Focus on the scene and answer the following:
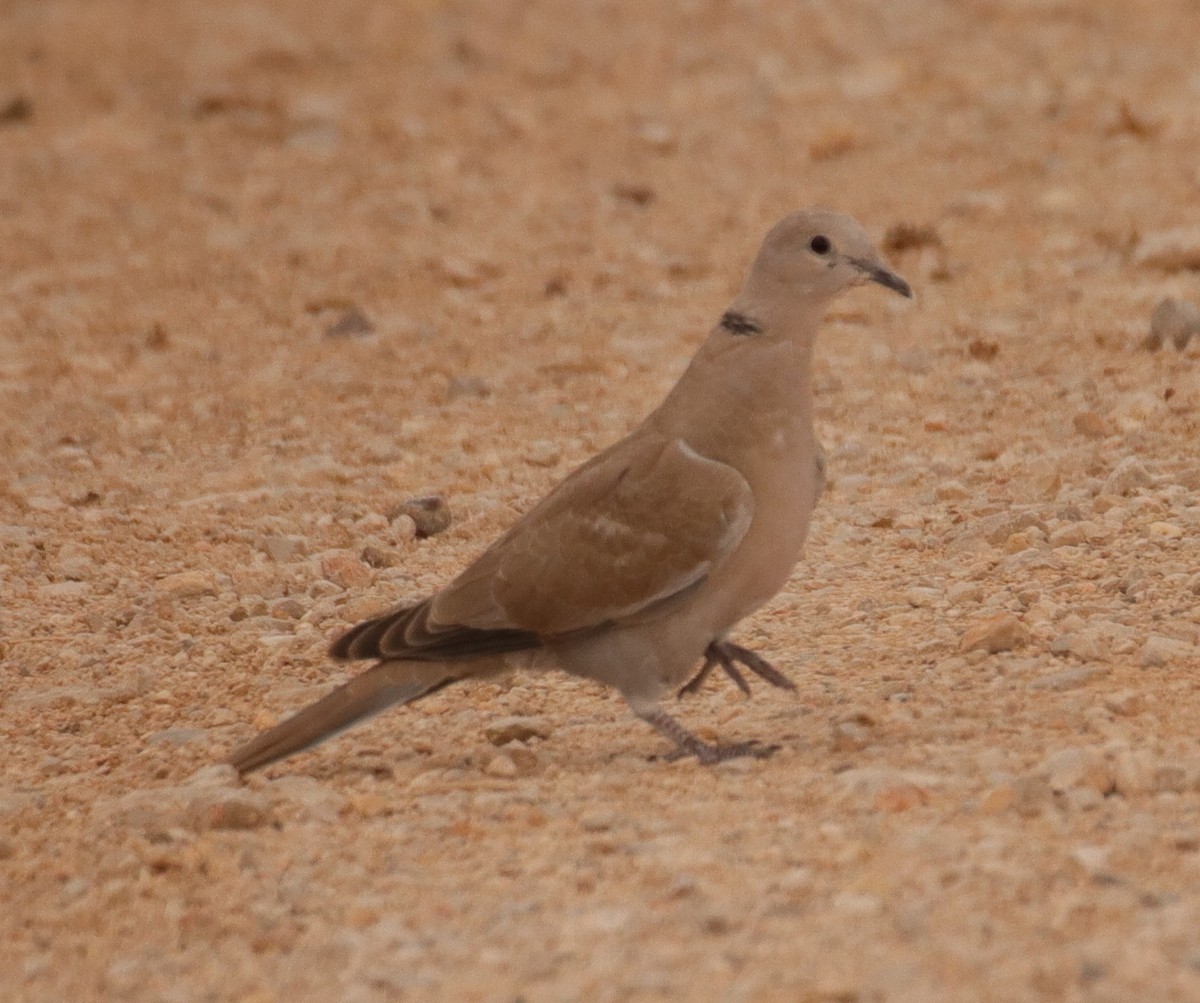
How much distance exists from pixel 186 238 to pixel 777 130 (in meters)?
3.07

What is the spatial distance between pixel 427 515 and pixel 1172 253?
3472 mm

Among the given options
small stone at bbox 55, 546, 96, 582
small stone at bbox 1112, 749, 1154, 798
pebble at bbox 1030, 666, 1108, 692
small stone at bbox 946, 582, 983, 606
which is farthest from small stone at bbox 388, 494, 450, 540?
small stone at bbox 1112, 749, 1154, 798

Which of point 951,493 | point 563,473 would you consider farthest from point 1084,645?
point 563,473

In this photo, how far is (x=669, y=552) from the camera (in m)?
4.65

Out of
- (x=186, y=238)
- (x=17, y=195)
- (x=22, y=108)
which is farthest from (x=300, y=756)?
(x=22, y=108)

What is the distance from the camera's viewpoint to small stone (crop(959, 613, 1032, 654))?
4934 millimetres

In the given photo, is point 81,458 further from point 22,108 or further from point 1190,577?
point 22,108

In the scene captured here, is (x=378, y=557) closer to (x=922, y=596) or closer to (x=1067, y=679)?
(x=922, y=596)

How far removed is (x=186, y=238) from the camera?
10039 mm

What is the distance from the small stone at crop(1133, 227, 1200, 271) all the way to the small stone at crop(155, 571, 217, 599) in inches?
161

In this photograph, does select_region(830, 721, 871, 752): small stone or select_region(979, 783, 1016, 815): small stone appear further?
select_region(830, 721, 871, 752): small stone

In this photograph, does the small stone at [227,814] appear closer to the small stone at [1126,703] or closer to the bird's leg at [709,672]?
the bird's leg at [709,672]

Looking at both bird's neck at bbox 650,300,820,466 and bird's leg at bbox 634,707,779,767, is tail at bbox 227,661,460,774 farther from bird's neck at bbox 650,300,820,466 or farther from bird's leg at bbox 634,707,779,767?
bird's neck at bbox 650,300,820,466

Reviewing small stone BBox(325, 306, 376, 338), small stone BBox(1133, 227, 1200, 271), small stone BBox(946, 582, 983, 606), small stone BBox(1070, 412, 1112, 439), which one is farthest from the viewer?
small stone BBox(325, 306, 376, 338)
